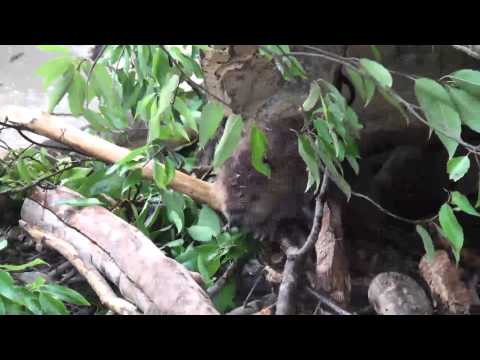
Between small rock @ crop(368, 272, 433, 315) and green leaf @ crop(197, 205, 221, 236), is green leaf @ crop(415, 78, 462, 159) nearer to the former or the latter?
small rock @ crop(368, 272, 433, 315)

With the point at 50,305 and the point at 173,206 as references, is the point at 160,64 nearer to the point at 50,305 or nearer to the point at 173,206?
the point at 50,305

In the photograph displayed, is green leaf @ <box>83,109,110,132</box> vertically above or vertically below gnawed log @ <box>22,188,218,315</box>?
above

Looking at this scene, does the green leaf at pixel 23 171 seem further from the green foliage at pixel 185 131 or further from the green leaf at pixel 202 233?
the green leaf at pixel 202 233

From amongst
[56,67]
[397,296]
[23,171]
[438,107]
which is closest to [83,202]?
[23,171]

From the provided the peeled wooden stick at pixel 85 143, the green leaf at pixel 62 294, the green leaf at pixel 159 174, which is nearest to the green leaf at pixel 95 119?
the peeled wooden stick at pixel 85 143

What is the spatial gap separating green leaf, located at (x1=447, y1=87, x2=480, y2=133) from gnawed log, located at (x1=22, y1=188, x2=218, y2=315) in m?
0.43

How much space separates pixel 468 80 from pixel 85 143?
1.02m

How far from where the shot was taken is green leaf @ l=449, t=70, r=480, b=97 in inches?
25.3

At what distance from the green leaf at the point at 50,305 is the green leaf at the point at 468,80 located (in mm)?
623

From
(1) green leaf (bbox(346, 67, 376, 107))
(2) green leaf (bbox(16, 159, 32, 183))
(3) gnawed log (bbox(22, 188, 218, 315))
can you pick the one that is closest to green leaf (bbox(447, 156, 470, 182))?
(1) green leaf (bbox(346, 67, 376, 107))

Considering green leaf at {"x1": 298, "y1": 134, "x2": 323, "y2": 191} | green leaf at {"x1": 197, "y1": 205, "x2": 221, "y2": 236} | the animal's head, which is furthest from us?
green leaf at {"x1": 197, "y1": 205, "x2": 221, "y2": 236}

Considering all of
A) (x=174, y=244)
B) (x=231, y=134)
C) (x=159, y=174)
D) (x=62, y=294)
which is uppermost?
(x=231, y=134)

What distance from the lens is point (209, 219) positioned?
1.21m

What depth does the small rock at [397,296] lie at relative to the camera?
79cm
